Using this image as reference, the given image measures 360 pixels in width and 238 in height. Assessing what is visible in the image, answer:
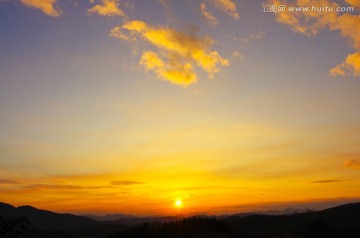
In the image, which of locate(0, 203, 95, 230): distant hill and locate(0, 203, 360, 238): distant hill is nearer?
locate(0, 203, 360, 238): distant hill

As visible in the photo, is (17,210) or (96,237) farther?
(17,210)

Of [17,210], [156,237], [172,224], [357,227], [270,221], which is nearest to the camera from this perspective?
[156,237]

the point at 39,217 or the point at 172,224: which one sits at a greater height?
the point at 39,217

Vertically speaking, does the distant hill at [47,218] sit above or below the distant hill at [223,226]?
above

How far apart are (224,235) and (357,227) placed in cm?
3649

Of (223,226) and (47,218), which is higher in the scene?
(47,218)

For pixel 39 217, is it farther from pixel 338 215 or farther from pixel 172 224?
pixel 172 224

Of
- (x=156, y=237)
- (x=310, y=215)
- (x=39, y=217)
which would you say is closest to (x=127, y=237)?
(x=156, y=237)

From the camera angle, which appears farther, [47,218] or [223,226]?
[47,218]

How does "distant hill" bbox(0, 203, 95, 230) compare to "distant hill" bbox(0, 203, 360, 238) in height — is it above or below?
above

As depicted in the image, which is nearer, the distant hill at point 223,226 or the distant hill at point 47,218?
the distant hill at point 223,226

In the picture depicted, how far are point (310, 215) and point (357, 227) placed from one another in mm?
38026

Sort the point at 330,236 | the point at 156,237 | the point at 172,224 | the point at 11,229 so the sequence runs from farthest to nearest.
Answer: the point at 330,236
the point at 172,224
the point at 156,237
the point at 11,229

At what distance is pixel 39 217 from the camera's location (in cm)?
19250
